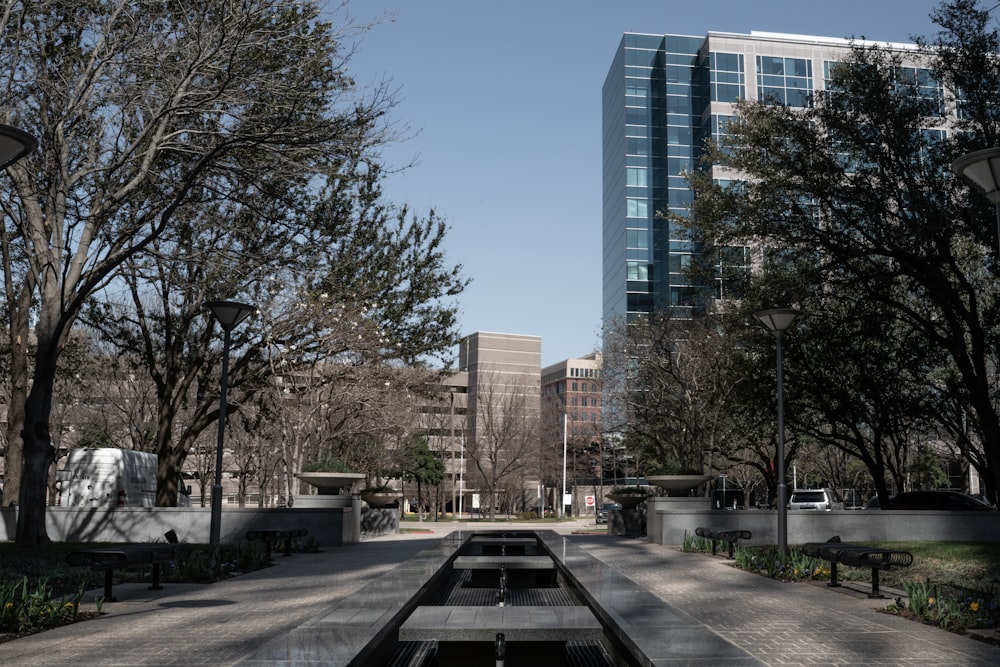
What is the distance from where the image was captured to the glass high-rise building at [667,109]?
84.2 m

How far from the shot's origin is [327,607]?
1012cm

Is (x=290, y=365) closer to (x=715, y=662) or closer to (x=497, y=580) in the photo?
(x=497, y=580)

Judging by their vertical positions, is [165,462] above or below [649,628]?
above

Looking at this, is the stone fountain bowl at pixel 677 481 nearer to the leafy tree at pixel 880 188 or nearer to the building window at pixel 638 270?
the leafy tree at pixel 880 188

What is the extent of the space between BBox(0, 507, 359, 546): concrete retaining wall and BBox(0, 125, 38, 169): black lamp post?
44.5 ft

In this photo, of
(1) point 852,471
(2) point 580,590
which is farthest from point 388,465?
(2) point 580,590

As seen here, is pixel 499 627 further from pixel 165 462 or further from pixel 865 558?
pixel 165 462

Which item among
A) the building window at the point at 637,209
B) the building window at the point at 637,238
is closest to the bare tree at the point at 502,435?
the building window at the point at 637,238

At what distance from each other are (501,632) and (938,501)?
90.6 ft

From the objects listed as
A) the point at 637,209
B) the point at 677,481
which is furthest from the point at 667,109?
the point at 677,481

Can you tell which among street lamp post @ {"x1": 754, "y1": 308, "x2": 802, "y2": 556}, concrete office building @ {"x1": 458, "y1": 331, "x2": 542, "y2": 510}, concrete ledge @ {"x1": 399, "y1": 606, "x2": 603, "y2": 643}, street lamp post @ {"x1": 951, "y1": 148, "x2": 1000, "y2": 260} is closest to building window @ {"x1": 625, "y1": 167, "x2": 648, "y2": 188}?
concrete office building @ {"x1": 458, "y1": 331, "x2": 542, "y2": 510}

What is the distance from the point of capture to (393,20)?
17984mm

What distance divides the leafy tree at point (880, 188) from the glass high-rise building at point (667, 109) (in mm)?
54911

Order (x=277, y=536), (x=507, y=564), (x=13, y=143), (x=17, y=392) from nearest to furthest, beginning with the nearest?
(x=13, y=143), (x=507, y=564), (x=277, y=536), (x=17, y=392)
